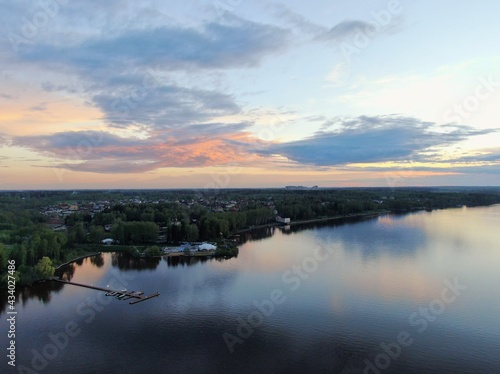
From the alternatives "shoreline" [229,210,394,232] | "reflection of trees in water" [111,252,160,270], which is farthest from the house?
"shoreline" [229,210,394,232]

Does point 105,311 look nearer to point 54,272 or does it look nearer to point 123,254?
point 54,272

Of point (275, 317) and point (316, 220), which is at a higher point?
point (316, 220)

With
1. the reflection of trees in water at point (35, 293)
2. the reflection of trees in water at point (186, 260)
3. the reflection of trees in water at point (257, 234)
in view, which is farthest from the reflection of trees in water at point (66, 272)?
the reflection of trees in water at point (257, 234)

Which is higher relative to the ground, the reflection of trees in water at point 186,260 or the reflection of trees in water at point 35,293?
the reflection of trees in water at point 186,260

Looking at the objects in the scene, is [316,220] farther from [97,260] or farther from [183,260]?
[97,260]

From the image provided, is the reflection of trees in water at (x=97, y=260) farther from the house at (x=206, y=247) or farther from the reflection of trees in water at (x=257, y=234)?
the reflection of trees in water at (x=257, y=234)

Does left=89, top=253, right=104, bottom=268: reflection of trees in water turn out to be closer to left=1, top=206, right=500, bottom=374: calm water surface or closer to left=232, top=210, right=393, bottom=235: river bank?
left=1, top=206, right=500, bottom=374: calm water surface

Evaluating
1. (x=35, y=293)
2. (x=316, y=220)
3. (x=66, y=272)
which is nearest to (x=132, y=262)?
(x=66, y=272)

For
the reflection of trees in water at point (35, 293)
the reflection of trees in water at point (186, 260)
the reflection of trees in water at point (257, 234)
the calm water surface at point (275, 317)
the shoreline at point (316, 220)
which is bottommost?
the calm water surface at point (275, 317)

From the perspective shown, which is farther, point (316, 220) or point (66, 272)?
point (316, 220)
